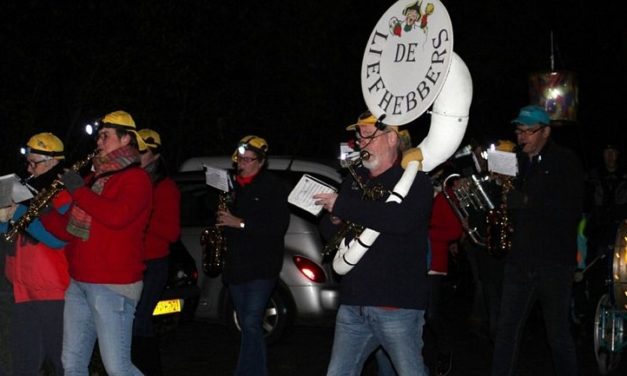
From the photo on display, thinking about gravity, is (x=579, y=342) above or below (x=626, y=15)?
below

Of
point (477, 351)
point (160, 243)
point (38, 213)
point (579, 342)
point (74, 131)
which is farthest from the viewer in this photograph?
point (74, 131)

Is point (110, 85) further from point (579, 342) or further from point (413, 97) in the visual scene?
point (413, 97)

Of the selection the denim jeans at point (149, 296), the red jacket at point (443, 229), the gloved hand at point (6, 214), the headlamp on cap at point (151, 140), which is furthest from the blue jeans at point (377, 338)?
the red jacket at point (443, 229)

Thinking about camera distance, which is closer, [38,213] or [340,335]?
[340,335]

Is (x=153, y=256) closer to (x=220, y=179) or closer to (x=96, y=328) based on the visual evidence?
(x=220, y=179)

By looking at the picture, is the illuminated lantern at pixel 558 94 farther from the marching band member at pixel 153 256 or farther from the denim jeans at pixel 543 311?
the denim jeans at pixel 543 311

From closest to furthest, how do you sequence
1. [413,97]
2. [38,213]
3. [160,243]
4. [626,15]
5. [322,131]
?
1. [413,97]
2. [38,213]
3. [160,243]
4. [322,131]
5. [626,15]

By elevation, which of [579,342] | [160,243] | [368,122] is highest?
[368,122]

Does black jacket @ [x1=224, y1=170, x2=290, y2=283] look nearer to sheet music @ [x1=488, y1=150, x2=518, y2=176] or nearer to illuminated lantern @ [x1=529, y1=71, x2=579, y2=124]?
sheet music @ [x1=488, y1=150, x2=518, y2=176]

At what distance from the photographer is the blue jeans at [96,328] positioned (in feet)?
20.1

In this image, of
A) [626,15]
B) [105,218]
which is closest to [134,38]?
[105,218]

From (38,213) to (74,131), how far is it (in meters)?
5.82

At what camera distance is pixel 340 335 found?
18.9ft

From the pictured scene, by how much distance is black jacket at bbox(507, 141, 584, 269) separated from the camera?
7.21 meters
